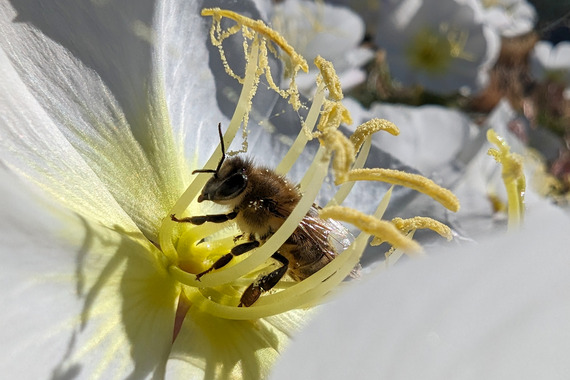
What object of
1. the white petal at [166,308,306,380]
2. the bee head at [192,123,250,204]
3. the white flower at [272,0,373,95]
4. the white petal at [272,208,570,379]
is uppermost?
the white petal at [272,208,570,379]

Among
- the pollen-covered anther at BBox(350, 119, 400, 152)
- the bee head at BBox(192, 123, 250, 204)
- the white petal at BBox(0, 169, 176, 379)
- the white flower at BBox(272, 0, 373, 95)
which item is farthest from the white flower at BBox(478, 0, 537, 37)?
the white petal at BBox(0, 169, 176, 379)

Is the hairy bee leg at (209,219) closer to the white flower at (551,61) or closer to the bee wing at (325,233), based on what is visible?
the bee wing at (325,233)

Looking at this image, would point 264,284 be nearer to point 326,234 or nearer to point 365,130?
point 326,234

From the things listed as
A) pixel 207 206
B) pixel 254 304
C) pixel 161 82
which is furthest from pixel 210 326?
pixel 161 82

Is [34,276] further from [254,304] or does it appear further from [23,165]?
[254,304]

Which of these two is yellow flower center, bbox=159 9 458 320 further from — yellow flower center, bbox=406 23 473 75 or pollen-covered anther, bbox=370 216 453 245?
yellow flower center, bbox=406 23 473 75

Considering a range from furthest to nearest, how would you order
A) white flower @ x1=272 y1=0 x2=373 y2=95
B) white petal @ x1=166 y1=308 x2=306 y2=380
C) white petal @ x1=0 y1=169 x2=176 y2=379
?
white flower @ x1=272 y1=0 x2=373 y2=95
white petal @ x1=166 y1=308 x2=306 y2=380
white petal @ x1=0 y1=169 x2=176 y2=379

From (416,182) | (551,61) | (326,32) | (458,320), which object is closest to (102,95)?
(416,182)
